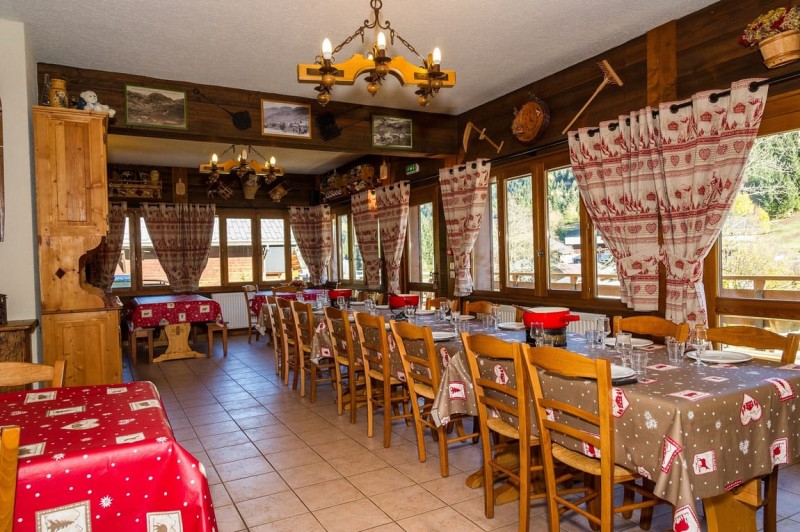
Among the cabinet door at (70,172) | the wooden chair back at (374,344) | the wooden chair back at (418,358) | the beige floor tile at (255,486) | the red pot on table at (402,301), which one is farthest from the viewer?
the red pot on table at (402,301)

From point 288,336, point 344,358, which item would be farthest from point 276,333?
point 344,358

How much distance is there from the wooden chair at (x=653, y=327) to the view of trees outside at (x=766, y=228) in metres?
0.93

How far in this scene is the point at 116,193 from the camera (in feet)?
28.3

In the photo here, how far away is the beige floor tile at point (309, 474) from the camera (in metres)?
3.13

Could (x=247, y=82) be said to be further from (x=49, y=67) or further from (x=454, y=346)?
(x=454, y=346)

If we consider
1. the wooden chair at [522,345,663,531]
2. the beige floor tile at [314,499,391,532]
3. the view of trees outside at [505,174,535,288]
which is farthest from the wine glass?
the view of trees outside at [505,174,535,288]

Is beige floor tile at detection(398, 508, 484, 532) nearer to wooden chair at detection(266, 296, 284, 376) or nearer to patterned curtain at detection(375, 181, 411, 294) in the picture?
wooden chair at detection(266, 296, 284, 376)

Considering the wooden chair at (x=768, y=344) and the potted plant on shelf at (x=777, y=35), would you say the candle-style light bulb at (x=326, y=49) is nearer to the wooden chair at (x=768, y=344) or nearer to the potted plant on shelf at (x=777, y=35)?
the wooden chair at (x=768, y=344)

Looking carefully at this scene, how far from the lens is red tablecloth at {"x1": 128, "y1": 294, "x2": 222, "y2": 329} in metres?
6.94

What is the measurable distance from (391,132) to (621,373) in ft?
14.4

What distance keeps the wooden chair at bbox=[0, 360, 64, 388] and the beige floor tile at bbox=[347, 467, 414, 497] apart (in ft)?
5.34

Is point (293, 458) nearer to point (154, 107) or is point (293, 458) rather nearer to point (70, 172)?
point (70, 172)

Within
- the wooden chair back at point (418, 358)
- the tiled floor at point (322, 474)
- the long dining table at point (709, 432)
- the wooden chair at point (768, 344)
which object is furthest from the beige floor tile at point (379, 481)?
the wooden chair at point (768, 344)

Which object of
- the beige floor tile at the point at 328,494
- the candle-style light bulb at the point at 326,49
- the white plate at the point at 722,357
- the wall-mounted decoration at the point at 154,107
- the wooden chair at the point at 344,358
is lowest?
the beige floor tile at the point at 328,494
